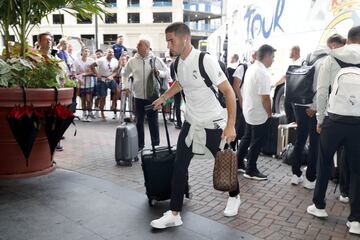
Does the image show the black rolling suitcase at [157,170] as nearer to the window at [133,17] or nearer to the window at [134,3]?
the window at [133,17]

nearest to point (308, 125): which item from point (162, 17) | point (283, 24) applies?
point (283, 24)

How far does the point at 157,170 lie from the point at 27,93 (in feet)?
6.07

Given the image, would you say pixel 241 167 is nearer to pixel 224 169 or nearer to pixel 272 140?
pixel 272 140

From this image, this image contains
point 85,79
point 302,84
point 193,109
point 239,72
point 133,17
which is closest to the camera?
point 193,109

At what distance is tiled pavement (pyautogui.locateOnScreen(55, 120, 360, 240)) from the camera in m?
3.75

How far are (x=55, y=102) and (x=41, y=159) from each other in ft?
2.54

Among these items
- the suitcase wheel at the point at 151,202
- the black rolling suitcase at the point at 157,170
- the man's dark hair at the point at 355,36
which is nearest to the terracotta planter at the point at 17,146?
the black rolling suitcase at the point at 157,170

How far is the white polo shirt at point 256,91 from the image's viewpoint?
5012mm

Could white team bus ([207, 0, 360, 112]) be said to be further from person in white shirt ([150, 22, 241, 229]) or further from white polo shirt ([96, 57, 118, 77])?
person in white shirt ([150, 22, 241, 229])

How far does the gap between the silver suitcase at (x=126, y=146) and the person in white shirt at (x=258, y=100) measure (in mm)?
1750

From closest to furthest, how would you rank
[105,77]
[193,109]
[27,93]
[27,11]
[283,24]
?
1. [193,109]
2. [27,93]
3. [27,11]
4. [283,24]
5. [105,77]

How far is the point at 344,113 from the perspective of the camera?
11.8 ft

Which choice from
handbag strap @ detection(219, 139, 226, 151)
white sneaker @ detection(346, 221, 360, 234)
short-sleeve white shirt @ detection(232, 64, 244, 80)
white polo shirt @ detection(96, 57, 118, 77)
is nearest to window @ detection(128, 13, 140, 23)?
white polo shirt @ detection(96, 57, 118, 77)

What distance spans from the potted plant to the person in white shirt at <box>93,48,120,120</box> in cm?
556
